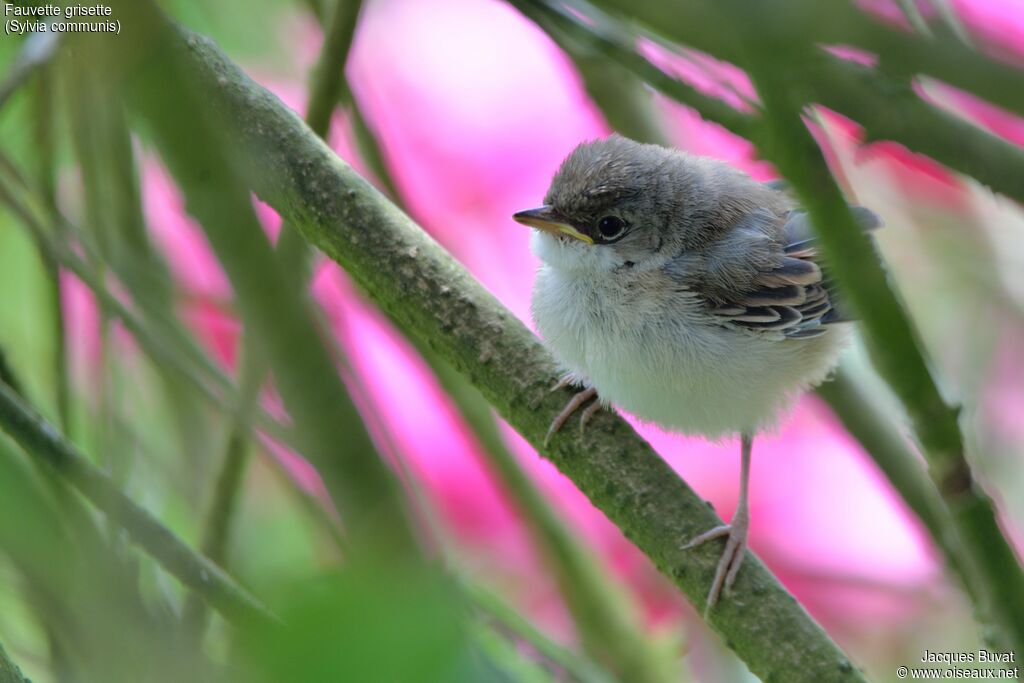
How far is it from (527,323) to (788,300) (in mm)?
662

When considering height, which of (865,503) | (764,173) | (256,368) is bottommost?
(256,368)

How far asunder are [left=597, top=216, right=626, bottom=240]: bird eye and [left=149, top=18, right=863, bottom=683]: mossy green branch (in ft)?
1.70

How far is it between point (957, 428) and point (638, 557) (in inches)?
65.1

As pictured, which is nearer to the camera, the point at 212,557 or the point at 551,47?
the point at 212,557

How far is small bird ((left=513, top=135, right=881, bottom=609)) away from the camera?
1.91m

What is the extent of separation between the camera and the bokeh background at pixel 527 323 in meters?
2.39

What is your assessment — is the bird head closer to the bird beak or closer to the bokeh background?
the bird beak

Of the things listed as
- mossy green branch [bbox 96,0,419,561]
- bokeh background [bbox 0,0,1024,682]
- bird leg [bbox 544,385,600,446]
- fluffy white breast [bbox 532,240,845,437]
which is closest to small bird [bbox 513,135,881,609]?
fluffy white breast [bbox 532,240,845,437]

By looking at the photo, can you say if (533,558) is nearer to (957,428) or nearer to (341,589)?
(957,428)

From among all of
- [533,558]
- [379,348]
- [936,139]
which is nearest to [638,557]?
[533,558]

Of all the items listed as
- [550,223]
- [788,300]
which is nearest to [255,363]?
[550,223]

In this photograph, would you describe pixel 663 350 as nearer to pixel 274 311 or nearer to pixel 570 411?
pixel 570 411

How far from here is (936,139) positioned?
131cm

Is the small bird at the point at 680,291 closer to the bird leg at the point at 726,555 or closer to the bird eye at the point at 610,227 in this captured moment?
the bird eye at the point at 610,227
